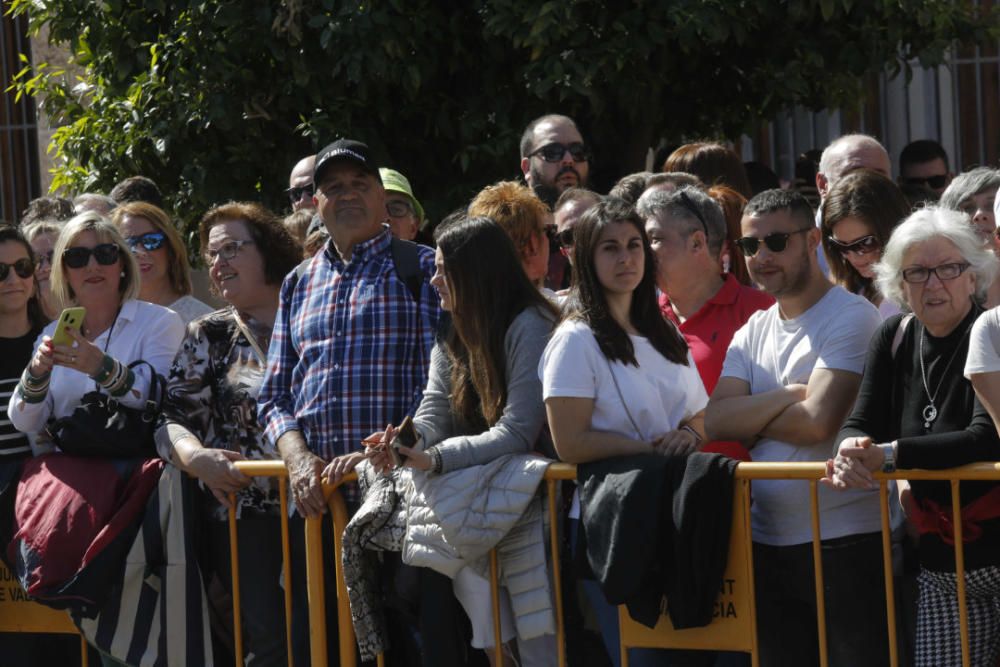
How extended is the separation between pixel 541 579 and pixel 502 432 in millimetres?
439

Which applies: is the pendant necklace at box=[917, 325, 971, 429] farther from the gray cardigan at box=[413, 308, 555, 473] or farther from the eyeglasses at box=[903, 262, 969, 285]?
the gray cardigan at box=[413, 308, 555, 473]

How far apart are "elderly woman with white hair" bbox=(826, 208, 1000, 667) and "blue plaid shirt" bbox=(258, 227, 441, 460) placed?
1422 millimetres

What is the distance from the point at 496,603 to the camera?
4590 mm

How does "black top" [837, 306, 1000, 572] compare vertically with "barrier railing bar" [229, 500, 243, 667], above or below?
above

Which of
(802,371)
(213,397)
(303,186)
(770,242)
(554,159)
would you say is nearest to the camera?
(802,371)

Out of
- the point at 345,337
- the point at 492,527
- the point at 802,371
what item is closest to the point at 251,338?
the point at 345,337

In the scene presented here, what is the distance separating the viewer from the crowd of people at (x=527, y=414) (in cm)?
425

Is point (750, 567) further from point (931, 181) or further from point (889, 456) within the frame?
point (931, 181)

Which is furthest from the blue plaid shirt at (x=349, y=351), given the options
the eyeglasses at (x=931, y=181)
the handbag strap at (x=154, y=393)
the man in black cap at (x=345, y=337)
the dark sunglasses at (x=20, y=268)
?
the eyeglasses at (x=931, y=181)

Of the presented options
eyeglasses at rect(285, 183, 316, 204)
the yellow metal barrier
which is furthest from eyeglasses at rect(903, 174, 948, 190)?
the yellow metal barrier

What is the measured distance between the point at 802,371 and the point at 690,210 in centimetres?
73

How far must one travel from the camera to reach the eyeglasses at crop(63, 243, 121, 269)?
5520mm

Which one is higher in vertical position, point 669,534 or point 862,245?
point 862,245

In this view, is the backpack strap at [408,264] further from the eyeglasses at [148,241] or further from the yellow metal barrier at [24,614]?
the yellow metal barrier at [24,614]
